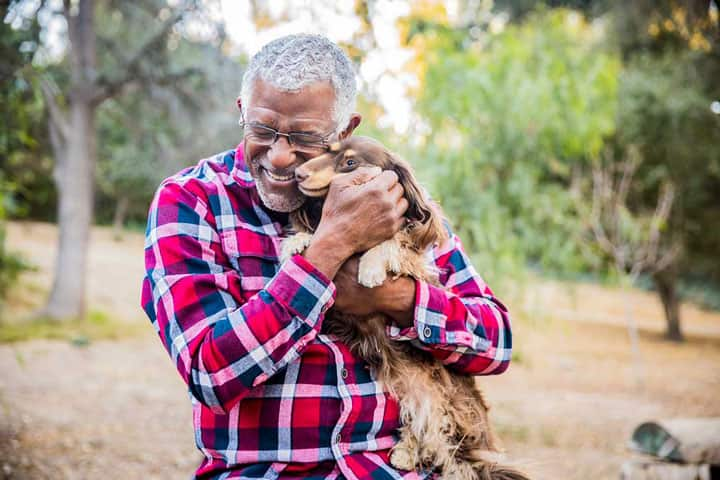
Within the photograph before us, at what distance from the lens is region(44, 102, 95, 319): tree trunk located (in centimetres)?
1270

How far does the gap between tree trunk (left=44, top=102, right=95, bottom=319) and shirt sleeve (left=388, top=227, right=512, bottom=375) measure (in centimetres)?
1191

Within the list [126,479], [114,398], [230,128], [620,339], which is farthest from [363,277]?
[620,339]

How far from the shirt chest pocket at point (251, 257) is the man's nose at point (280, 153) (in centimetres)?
24

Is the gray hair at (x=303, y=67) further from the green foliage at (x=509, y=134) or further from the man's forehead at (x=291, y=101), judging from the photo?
the green foliage at (x=509, y=134)

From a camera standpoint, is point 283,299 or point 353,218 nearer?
point 283,299

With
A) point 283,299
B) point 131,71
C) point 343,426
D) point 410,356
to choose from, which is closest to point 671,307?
point 131,71

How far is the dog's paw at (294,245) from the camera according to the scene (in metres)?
1.99

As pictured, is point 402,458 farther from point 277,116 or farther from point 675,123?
point 675,123

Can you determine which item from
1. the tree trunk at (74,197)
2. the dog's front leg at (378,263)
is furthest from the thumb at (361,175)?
the tree trunk at (74,197)

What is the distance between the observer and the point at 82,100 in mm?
12352

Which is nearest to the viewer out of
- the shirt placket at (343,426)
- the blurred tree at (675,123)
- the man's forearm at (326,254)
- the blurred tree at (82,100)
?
the man's forearm at (326,254)

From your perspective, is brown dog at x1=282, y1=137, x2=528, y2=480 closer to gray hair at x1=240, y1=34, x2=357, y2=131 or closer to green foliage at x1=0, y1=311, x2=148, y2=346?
gray hair at x1=240, y1=34, x2=357, y2=131

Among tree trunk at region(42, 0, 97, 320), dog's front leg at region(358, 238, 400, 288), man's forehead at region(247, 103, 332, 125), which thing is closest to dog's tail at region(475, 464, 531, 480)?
dog's front leg at region(358, 238, 400, 288)

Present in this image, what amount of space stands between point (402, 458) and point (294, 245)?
0.76 meters
